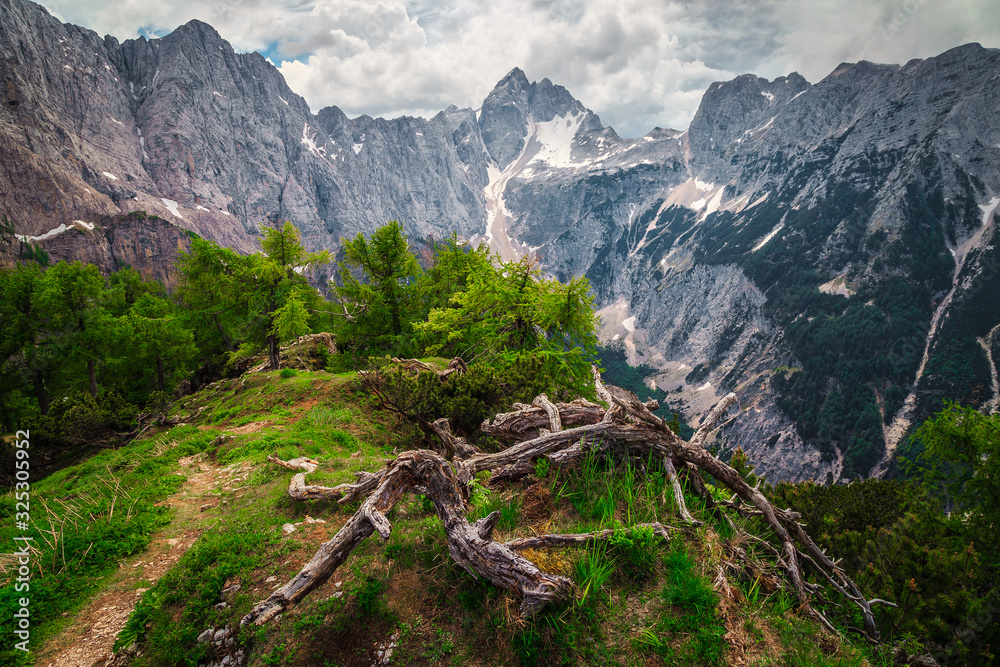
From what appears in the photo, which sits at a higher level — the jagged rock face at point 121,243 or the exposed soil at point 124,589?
the jagged rock face at point 121,243

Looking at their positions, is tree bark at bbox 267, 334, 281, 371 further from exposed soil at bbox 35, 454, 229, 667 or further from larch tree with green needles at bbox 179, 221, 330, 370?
exposed soil at bbox 35, 454, 229, 667

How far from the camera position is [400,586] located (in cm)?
454

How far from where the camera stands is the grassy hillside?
366cm

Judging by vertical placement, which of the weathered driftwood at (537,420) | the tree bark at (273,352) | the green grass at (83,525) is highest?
the tree bark at (273,352)

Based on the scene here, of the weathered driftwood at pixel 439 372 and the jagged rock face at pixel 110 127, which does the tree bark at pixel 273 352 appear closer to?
the weathered driftwood at pixel 439 372

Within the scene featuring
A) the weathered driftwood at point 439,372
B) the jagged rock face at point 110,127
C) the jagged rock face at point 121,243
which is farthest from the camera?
the jagged rock face at point 110,127

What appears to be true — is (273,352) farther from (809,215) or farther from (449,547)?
(809,215)

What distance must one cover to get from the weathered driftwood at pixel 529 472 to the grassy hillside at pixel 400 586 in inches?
9.3

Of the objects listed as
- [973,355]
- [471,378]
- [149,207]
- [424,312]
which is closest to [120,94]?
[149,207]

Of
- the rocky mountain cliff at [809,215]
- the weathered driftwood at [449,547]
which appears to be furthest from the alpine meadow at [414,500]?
the rocky mountain cliff at [809,215]

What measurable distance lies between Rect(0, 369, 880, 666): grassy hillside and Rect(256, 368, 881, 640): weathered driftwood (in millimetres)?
237

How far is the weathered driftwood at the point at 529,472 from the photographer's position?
385cm

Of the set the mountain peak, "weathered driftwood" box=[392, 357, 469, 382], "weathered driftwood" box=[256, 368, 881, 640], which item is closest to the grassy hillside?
"weathered driftwood" box=[256, 368, 881, 640]

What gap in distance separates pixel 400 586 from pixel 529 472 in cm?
207
